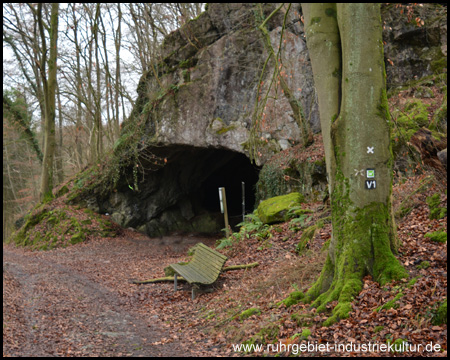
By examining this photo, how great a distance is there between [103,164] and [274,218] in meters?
11.3

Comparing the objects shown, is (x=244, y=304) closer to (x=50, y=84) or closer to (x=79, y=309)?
(x=79, y=309)

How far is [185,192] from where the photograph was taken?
21594mm

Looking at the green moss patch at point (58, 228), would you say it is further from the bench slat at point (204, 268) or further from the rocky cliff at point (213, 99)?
the bench slat at point (204, 268)

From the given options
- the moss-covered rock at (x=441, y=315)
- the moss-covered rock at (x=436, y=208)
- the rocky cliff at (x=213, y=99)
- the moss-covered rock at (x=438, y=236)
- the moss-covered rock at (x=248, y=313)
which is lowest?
the moss-covered rock at (x=248, y=313)

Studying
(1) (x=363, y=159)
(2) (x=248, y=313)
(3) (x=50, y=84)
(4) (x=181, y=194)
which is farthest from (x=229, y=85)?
(2) (x=248, y=313)

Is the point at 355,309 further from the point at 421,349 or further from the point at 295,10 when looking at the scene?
the point at 295,10

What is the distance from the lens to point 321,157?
39.6 feet

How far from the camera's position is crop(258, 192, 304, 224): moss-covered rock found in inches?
424

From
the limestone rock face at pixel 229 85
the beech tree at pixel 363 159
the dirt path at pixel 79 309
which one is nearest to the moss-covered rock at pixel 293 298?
the beech tree at pixel 363 159

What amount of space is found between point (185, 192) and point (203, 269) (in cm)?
1329

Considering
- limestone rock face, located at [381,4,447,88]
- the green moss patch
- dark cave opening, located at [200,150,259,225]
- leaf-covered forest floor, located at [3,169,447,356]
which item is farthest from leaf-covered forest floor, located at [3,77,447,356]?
dark cave opening, located at [200,150,259,225]

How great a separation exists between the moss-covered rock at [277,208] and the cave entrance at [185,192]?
615 centimetres

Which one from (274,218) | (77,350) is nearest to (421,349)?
(77,350)

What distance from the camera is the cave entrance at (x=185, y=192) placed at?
64.1 feet
